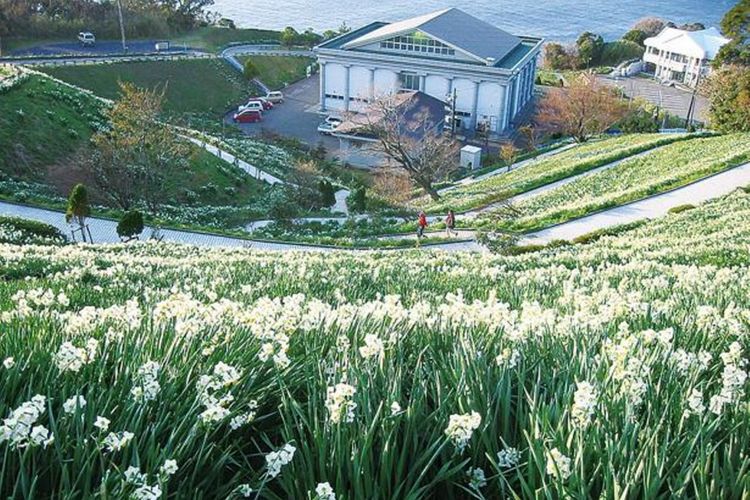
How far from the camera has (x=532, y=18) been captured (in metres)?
110

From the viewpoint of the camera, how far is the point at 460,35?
63.8 metres

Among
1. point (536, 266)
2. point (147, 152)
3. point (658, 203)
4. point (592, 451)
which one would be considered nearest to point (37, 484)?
point (592, 451)

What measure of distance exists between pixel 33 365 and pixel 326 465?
155cm

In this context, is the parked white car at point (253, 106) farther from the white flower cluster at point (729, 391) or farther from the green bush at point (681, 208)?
the white flower cluster at point (729, 391)

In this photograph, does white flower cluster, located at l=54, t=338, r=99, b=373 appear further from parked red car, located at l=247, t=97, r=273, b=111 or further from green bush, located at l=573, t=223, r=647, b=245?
parked red car, located at l=247, t=97, r=273, b=111

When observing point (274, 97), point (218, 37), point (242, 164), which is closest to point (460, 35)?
point (274, 97)

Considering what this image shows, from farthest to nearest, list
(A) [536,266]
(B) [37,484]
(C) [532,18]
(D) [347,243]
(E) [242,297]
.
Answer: (C) [532,18]
(D) [347,243]
(A) [536,266]
(E) [242,297]
(B) [37,484]

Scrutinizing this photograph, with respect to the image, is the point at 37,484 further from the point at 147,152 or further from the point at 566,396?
the point at 147,152

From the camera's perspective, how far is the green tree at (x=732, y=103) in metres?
41.1

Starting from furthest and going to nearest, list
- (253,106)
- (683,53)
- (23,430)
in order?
(683,53), (253,106), (23,430)

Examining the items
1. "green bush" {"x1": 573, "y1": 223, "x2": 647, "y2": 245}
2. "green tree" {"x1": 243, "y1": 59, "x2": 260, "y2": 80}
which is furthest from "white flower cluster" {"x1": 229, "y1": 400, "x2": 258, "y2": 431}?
"green tree" {"x1": 243, "y1": 59, "x2": 260, "y2": 80}

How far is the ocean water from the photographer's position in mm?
103312

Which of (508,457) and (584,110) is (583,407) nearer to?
(508,457)

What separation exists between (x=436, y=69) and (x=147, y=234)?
4179cm
